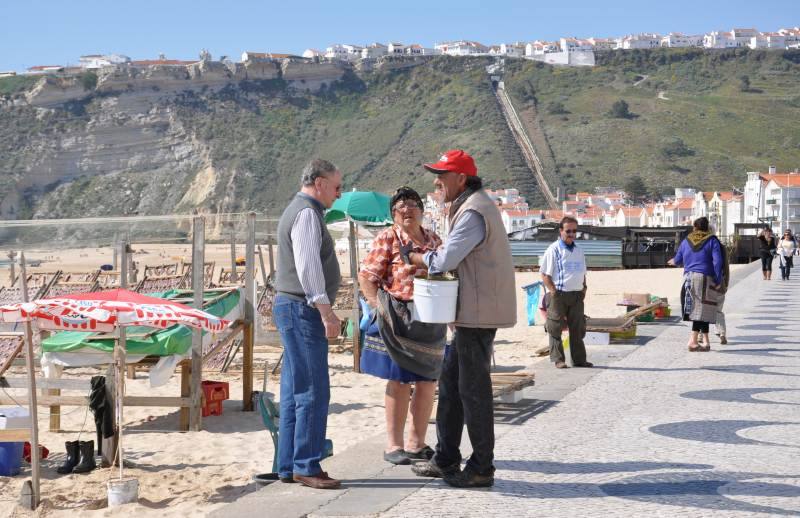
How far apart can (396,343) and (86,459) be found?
2.32 meters

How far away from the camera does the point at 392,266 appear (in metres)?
5.79

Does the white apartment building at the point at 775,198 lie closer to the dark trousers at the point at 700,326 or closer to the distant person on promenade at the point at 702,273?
the dark trousers at the point at 700,326

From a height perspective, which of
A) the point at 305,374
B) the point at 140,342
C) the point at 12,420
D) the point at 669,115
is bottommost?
the point at 12,420

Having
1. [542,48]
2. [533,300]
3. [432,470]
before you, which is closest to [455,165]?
[432,470]

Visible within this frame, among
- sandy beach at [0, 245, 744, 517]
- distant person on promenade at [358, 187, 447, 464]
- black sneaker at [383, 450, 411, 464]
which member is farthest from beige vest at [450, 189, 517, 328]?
sandy beach at [0, 245, 744, 517]

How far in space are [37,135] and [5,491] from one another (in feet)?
→ 422

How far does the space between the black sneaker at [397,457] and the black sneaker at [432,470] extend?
27 centimetres

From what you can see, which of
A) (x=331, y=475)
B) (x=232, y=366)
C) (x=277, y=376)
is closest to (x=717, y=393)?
(x=331, y=475)

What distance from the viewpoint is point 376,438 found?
21.5ft

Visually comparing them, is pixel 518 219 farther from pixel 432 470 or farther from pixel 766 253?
pixel 432 470

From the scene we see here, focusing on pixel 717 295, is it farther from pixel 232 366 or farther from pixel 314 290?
pixel 314 290

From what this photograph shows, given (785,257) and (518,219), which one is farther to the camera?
(518,219)

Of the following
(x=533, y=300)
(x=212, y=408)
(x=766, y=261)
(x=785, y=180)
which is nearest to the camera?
(x=212, y=408)

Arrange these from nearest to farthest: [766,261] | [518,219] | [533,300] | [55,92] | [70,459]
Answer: [70,459] < [533,300] < [766,261] < [518,219] < [55,92]
